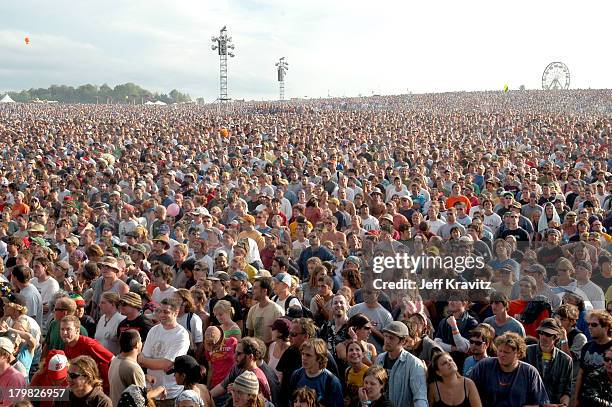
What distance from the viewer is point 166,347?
5.93 metres

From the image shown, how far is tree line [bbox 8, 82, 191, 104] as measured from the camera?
348 ft

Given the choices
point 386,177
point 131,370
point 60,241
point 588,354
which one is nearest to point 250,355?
point 131,370

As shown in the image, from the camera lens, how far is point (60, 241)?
405 inches

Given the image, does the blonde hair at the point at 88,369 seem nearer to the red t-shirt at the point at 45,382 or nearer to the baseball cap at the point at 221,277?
the red t-shirt at the point at 45,382

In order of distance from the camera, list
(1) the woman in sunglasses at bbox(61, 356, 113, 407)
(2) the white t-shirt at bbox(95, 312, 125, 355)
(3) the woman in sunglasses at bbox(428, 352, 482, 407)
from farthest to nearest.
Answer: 1. (2) the white t-shirt at bbox(95, 312, 125, 355)
2. (3) the woman in sunglasses at bbox(428, 352, 482, 407)
3. (1) the woman in sunglasses at bbox(61, 356, 113, 407)

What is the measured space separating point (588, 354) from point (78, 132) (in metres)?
24.2

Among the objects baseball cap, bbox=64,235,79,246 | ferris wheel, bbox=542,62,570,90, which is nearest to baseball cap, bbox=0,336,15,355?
baseball cap, bbox=64,235,79,246

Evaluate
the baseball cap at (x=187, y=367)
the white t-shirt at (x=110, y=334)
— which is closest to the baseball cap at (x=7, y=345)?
the white t-shirt at (x=110, y=334)

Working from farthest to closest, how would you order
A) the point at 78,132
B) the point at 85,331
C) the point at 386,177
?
1. the point at 78,132
2. the point at 386,177
3. the point at 85,331

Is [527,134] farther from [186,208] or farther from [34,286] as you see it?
[34,286]

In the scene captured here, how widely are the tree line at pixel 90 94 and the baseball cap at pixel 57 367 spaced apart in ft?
328

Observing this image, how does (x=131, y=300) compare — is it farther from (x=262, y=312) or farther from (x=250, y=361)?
(x=250, y=361)

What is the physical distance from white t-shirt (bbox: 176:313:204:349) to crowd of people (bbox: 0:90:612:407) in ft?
0.07

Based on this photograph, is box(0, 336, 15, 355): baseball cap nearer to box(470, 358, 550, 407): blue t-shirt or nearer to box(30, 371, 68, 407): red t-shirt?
box(30, 371, 68, 407): red t-shirt
